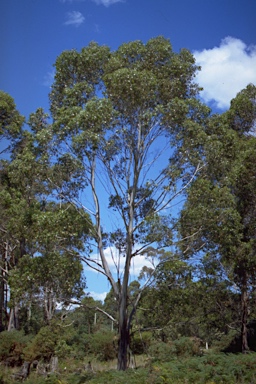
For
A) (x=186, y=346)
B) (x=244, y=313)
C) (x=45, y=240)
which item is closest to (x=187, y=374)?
(x=45, y=240)

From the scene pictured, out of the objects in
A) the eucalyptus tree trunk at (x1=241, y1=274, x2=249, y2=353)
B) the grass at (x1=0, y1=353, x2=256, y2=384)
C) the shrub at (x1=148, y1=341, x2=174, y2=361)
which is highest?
the eucalyptus tree trunk at (x1=241, y1=274, x2=249, y2=353)

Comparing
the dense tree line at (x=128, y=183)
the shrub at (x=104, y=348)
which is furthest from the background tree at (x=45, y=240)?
the shrub at (x=104, y=348)

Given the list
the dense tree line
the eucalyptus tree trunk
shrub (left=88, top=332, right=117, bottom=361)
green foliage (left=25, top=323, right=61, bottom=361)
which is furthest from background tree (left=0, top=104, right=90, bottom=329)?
shrub (left=88, top=332, right=117, bottom=361)

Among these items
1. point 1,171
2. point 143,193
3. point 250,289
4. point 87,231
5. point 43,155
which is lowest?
point 250,289

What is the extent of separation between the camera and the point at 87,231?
13.6m

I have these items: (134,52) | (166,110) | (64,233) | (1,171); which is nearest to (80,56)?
(134,52)

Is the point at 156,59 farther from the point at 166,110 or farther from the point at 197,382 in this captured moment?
the point at 197,382

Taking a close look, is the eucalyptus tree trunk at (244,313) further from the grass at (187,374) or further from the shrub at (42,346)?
the shrub at (42,346)

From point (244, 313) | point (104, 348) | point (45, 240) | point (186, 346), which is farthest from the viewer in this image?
point (104, 348)

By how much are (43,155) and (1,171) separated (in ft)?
31.5

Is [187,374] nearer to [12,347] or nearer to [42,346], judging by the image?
[42,346]

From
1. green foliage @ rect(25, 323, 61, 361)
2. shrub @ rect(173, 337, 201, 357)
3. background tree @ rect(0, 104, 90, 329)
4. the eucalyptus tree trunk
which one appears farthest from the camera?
shrub @ rect(173, 337, 201, 357)

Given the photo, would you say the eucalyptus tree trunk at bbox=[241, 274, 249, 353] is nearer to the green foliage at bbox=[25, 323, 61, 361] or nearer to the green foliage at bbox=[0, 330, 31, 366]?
the green foliage at bbox=[25, 323, 61, 361]

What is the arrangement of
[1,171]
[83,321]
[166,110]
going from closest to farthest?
[166,110] < [1,171] < [83,321]
